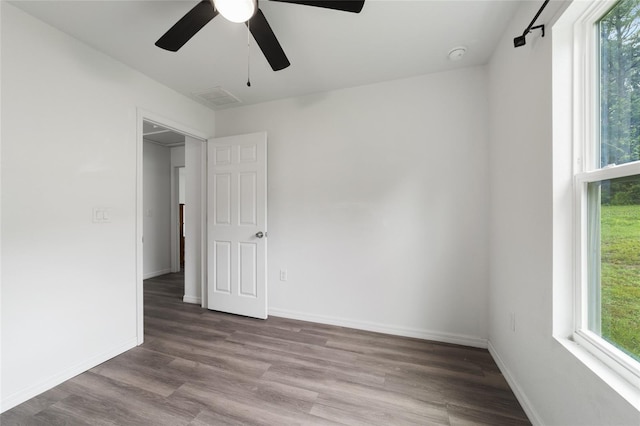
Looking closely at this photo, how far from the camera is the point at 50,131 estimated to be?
1.72 metres

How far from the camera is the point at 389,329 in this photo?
2.45m

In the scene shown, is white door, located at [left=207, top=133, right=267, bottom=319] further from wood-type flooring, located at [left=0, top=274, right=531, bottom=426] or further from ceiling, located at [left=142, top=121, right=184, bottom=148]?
ceiling, located at [left=142, top=121, right=184, bottom=148]

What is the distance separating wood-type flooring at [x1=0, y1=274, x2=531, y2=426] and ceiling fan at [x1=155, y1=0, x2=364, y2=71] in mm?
2197

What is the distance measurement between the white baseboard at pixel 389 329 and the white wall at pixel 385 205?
0.01 meters

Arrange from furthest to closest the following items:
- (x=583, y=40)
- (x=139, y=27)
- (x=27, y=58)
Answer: (x=139, y=27)
(x=27, y=58)
(x=583, y=40)

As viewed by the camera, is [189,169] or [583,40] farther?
[189,169]

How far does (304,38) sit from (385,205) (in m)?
1.58

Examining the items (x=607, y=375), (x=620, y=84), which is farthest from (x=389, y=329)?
(x=620, y=84)

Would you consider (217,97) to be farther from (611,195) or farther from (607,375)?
(607,375)

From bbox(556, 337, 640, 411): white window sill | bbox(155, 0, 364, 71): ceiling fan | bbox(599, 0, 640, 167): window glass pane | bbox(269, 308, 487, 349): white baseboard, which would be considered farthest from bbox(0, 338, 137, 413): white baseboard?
bbox(599, 0, 640, 167): window glass pane

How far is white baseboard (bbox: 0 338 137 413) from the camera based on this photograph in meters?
1.53

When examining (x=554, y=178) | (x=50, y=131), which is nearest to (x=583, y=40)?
(x=554, y=178)

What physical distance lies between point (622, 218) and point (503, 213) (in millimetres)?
865

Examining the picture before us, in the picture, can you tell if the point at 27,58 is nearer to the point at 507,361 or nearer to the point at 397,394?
the point at 397,394
